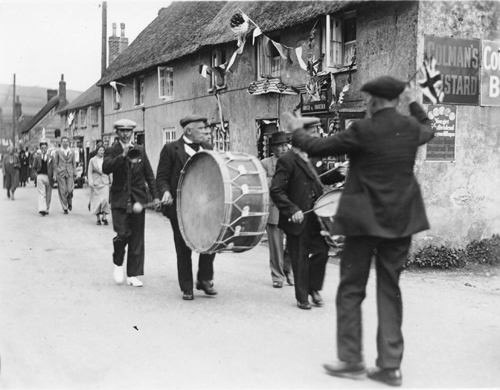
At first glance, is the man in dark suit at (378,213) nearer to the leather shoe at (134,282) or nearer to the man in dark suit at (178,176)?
the man in dark suit at (178,176)

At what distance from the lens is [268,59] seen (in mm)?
15125

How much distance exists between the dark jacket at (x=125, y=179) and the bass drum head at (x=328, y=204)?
2.21 m

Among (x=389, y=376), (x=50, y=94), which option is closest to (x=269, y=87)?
(x=389, y=376)

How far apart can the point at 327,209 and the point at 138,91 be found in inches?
802

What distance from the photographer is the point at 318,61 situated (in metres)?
12.7

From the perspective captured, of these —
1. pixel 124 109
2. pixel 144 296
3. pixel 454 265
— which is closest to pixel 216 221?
pixel 144 296

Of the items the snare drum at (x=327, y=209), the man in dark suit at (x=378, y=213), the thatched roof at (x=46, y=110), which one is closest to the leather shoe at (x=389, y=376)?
the man in dark suit at (x=378, y=213)

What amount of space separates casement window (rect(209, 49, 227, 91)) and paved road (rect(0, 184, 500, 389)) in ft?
29.6

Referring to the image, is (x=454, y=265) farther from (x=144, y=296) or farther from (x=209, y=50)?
(x=209, y=50)

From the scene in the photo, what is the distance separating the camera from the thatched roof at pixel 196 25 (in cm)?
1314

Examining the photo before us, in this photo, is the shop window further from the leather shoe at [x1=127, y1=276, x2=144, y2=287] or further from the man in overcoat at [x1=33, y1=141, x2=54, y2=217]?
the leather shoe at [x1=127, y1=276, x2=144, y2=287]

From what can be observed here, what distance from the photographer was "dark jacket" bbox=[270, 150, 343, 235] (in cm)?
648

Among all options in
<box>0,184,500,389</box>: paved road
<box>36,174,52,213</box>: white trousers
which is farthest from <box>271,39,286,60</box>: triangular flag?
<box>36,174,52,213</box>: white trousers

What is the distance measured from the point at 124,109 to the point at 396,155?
23725 millimetres
